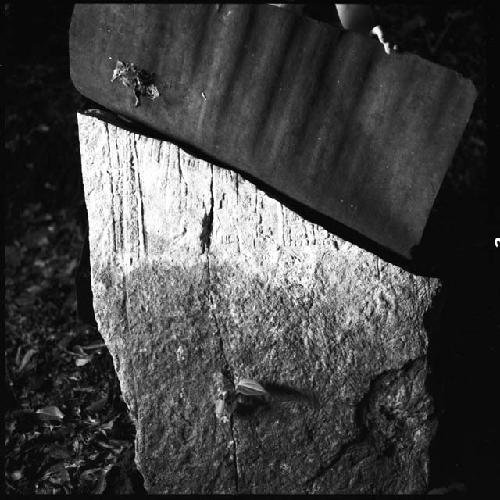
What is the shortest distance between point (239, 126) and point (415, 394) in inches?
37.1

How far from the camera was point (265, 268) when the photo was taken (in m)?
2.00

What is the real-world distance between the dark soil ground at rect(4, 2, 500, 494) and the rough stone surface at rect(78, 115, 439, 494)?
18 centimetres

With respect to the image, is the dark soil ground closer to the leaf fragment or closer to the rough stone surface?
the rough stone surface

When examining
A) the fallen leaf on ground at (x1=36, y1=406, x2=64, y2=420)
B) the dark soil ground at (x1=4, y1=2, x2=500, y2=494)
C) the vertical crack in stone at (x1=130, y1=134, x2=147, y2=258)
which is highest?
the vertical crack in stone at (x1=130, y1=134, x2=147, y2=258)

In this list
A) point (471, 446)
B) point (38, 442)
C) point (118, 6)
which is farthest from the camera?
point (38, 442)

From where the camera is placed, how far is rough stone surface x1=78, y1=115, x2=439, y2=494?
1991 millimetres

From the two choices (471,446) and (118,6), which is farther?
(471,446)

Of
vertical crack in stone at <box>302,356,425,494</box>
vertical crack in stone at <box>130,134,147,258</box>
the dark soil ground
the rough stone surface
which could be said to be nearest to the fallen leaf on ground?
the dark soil ground

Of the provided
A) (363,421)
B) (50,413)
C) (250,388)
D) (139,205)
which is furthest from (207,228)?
(50,413)

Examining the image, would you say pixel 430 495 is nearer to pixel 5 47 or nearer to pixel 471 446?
pixel 471 446

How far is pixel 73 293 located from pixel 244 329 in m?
1.51

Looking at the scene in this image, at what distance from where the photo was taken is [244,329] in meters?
2.01

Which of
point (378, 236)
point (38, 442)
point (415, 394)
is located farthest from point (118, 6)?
point (38, 442)

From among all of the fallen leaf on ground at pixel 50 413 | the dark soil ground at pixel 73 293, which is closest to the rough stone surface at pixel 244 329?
the dark soil ground at pixel 73 293
